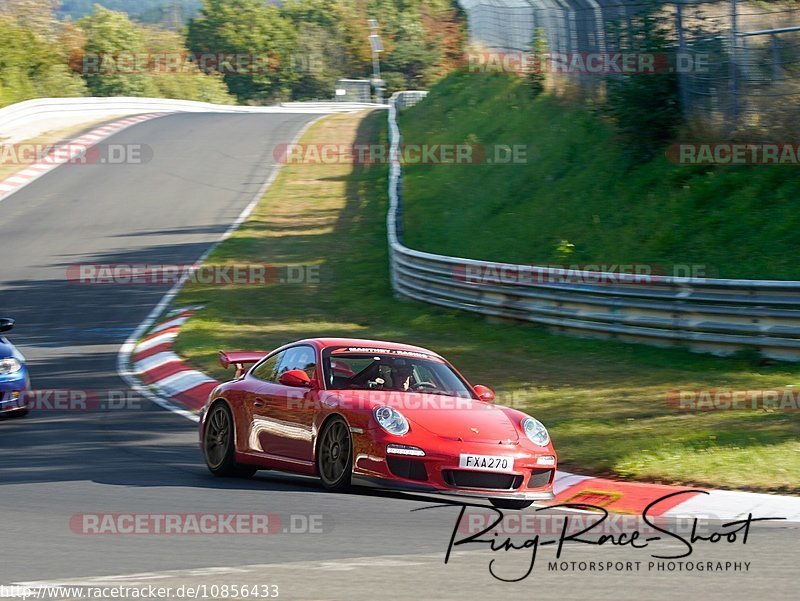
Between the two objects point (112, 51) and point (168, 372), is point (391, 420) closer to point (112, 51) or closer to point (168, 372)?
point (168, 372)

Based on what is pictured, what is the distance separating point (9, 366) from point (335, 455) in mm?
5373

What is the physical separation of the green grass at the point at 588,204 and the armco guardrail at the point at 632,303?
1.48 meters

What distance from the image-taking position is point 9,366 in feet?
43.1

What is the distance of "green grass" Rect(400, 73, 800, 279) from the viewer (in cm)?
1753

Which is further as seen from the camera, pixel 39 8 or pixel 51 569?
pixel 39 8

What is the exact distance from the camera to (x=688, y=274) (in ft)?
56.4

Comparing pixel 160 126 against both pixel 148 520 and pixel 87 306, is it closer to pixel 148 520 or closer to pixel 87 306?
pixel 87 306

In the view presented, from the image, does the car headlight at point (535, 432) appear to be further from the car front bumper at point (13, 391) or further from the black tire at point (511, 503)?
the car front bumper at point (13, 391)

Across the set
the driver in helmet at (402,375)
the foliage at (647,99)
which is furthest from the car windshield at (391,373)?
the foliage at (647,99)

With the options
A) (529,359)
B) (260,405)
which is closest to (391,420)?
(260,405)

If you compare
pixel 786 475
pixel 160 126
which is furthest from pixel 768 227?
pixel 160 126

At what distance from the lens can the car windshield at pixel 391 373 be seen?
32.0ft

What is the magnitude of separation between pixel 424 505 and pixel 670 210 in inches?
462

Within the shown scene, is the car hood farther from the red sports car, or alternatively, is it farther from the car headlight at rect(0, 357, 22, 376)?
the car headlight at rect(0, 357, 22, 376)
